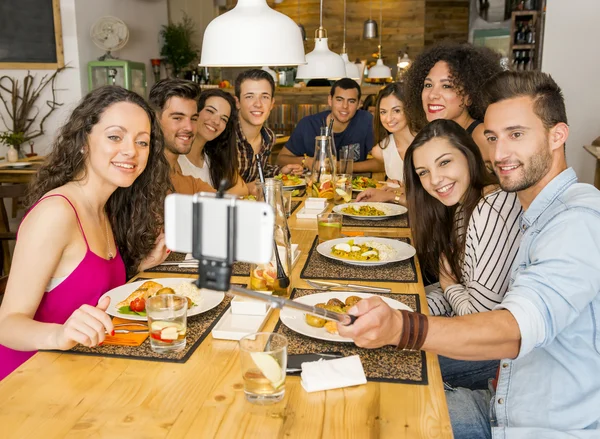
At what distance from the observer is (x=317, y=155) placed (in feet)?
9.90

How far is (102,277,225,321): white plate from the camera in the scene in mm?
1434

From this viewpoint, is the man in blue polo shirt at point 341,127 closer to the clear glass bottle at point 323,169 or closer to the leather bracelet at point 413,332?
the clear glass bottle at point 323,169

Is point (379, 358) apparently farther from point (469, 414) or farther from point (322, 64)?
point (322, 64)

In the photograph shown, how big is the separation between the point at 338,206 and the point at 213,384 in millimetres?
1748

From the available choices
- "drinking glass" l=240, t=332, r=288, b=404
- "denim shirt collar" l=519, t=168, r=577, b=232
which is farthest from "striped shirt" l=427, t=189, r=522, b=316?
"drinking glass" l=240, t=332, r=288, b=404

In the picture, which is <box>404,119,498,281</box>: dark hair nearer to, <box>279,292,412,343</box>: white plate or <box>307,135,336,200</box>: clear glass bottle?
<box>279,292,412,343</box>: white plate

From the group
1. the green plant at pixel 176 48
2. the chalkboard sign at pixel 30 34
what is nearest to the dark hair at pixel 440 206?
the chalkboard sign at pixel 30 34

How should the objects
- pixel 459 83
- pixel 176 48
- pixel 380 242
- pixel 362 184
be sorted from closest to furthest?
1. pixel 380 242
2. pixel 459 83
3. pixel 362 184
4. pixel 176 48

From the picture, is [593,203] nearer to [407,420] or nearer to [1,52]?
[407,420]

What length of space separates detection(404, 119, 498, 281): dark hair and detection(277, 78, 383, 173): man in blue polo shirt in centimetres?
235

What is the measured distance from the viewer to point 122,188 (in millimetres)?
1975

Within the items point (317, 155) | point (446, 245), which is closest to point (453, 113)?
point (317, 155)

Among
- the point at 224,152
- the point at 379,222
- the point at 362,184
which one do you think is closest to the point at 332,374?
the point at 379,222

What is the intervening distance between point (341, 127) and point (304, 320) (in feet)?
12.0
